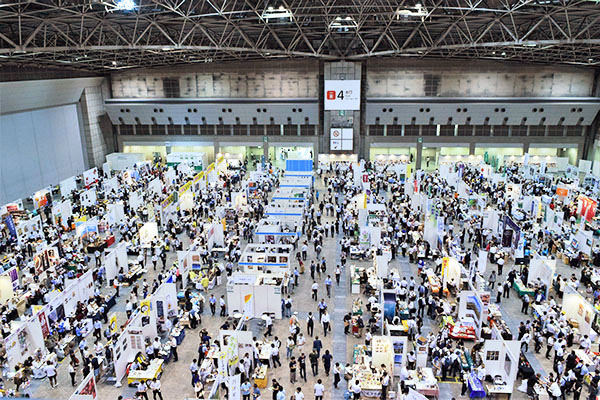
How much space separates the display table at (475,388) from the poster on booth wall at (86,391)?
1195cm

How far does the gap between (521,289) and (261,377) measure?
43.1 feet

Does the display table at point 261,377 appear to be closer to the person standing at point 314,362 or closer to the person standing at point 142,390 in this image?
the person standing at point 314,362

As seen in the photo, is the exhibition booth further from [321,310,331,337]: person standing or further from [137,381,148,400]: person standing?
[137,381,148,400]: person standing

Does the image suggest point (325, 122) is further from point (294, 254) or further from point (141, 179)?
point (294, 254)

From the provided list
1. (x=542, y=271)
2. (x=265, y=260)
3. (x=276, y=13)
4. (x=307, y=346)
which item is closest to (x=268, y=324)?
(x=307, y=346)

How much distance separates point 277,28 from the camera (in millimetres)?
38875

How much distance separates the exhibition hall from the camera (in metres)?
17.0

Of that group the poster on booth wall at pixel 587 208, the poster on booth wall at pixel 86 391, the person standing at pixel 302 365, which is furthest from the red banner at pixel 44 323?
the poster on booth wall at pixel 587 208

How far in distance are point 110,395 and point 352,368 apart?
840 centimetres

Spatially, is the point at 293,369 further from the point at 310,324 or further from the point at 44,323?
the point at 44,323

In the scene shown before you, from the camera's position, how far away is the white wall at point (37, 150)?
122 ft

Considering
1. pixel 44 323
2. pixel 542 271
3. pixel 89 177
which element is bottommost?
pixel 44 323

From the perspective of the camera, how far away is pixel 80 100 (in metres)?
46.8

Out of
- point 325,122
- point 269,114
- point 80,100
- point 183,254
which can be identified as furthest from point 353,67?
point 183,254
